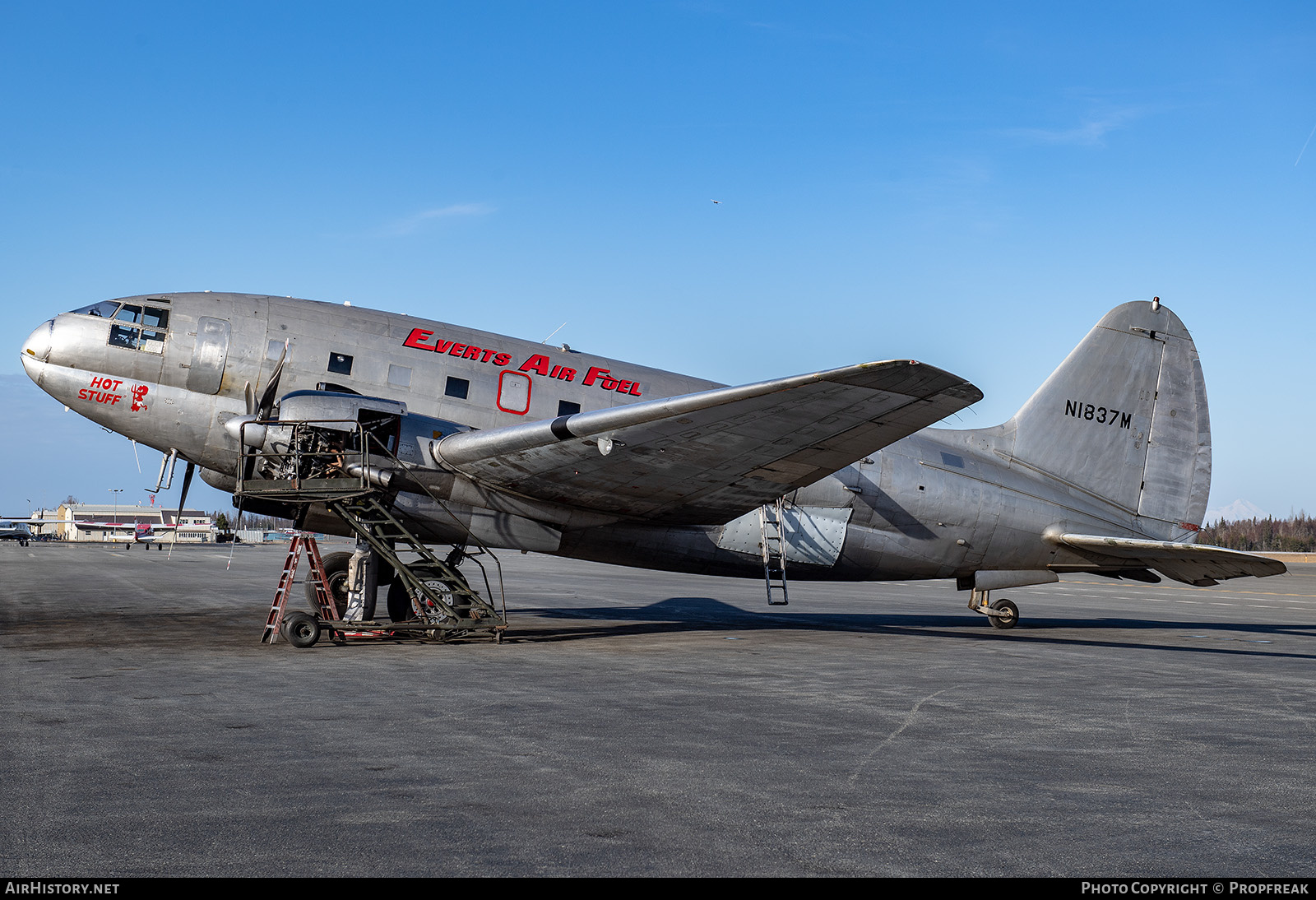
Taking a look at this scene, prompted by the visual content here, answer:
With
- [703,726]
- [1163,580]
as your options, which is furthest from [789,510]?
[1163,580]

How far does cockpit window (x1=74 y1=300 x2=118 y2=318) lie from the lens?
15.8 m

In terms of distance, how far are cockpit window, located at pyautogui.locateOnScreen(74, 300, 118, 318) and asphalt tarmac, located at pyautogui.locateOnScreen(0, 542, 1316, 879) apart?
519 centimetres

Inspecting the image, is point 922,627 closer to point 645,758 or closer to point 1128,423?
point 1128,423

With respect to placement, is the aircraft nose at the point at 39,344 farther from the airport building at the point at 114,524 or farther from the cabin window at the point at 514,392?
the airport building at the point at 114,524

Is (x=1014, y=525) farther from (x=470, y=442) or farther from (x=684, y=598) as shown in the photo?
(x=684, y=598)

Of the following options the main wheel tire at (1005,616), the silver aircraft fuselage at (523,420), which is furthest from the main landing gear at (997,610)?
the silver aircraft fuselage at (523,420)

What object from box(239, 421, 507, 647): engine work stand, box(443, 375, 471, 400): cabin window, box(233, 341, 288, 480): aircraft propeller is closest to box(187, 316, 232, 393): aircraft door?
box(233, 341, 288, 480): aircraft propeller

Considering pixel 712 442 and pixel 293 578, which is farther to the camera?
pixel 293 578

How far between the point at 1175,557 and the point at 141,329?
60.4ft

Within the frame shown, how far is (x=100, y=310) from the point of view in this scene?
1584 cm

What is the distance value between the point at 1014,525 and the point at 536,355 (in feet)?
31.7

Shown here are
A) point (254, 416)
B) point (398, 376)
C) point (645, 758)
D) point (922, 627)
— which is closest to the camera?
point (645, 758)

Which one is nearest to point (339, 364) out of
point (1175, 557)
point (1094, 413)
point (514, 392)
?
point (514, 392)

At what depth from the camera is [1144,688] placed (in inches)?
448
